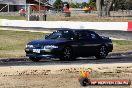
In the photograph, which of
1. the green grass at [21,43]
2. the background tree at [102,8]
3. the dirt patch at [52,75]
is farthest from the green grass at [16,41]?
the background tree at [102,8]

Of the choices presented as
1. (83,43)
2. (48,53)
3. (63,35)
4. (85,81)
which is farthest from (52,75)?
(83,43)

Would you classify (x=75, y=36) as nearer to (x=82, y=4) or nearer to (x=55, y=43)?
(x=55, y=43)

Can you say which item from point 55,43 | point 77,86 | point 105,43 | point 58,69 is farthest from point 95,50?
point 77,86

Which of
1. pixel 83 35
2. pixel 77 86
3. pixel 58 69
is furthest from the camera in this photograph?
pixel 83 35

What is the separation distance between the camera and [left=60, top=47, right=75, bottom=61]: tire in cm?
1997

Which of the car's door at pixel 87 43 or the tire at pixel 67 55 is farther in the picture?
the car's door at pixel 87 43

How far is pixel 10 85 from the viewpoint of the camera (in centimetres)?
1205

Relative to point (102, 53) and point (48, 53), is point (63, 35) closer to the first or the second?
point (48, 53)

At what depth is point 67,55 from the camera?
20094 millimetres

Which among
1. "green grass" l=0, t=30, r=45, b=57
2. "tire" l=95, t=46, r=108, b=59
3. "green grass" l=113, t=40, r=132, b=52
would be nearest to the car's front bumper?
"tire" l=95, t=46, r=108, b=59

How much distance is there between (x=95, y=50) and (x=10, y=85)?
9.83 metres

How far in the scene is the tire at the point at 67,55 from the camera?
1997 cm

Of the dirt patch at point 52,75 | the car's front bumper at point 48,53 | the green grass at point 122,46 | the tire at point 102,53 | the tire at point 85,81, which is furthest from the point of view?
the green grass at point 122,46

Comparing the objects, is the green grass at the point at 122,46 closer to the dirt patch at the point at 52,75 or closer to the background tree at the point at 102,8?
the dirt patch at the point at 52,75
